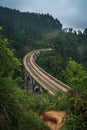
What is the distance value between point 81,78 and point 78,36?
136 meters

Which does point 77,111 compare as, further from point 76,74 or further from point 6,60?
point 6,60

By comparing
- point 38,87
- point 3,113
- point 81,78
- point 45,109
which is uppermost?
point 81,78

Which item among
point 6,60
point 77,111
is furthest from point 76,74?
point 6,60

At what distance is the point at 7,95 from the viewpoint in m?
13.2

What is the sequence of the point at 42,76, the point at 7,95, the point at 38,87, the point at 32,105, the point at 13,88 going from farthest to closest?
1. the point at 42,76
2. the point at 38,87
3. the point at 32,105
4. the point at 13,88
5. the point at 7,95

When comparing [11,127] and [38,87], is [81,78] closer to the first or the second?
[11,127]

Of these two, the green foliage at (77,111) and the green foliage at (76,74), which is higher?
the green foliage at (76,74)

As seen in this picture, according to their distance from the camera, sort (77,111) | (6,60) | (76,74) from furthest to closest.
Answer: (6,60)
(76,74)
(77,111)

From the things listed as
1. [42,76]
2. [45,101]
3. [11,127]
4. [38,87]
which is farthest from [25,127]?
[42,76]

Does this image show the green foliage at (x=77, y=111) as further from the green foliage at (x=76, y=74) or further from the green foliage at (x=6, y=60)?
the green foliage at (x=6, y=60)

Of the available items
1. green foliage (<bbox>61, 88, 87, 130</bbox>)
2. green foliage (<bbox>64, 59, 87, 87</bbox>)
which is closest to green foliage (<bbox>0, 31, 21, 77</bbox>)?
green foliage (<bbox>64, 59, 87, 87</bbox>)

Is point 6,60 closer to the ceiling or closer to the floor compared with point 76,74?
closer to the ceiling

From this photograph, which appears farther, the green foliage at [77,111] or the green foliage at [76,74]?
the green foliage at [76,74]

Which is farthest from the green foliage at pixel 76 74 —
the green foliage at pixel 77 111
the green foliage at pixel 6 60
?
the green foliage at pixel 6 60
